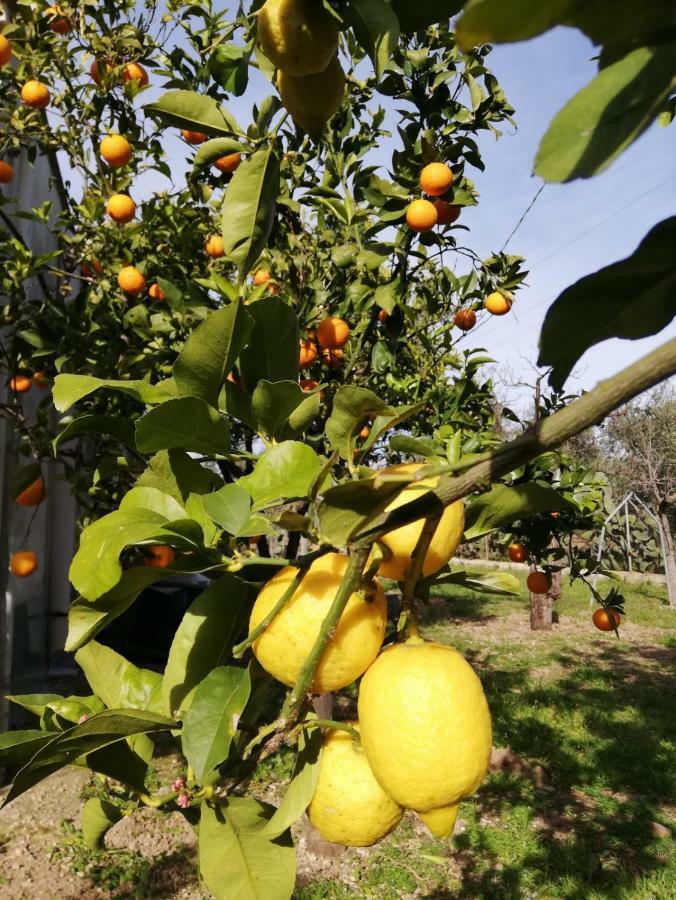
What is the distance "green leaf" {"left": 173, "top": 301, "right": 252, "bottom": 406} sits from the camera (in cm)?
55

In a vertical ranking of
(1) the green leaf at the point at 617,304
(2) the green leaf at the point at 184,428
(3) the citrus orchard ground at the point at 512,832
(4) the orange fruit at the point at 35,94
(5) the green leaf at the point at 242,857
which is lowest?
(3) the citrus orchard ground at the point at 512,832

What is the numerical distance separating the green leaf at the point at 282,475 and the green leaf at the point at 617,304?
0.21 meters

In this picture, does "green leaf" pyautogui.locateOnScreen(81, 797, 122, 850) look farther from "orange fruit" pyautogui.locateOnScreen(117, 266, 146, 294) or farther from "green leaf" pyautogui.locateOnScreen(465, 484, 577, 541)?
"orange fruit" pyautogui.locateOnScreen(117, 266, 146, 294)

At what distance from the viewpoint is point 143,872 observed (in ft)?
8.76

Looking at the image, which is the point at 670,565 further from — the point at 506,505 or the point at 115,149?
the point at 506,505

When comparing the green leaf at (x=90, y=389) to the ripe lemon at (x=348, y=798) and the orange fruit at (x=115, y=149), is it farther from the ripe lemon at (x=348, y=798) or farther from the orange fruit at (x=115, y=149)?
the orange fruit at (x=115, y=149)

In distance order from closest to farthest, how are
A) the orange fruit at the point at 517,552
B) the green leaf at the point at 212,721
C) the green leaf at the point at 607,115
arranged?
the green leaf at the point at 607,115
the green leaf at the point at 212,721
the orange fruit at the point at 517,552

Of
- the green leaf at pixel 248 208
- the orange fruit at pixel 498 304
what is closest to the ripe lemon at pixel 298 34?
the green leaf at pixel 248 208

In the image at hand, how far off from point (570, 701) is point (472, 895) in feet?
8.60

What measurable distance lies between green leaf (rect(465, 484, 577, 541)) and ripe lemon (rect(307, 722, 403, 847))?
0.22m

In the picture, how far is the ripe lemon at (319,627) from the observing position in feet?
1.62

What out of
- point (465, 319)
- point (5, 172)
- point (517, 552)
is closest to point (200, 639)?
point (517, 552)

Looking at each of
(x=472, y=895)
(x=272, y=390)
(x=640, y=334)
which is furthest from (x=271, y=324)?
(x=472, y=895)

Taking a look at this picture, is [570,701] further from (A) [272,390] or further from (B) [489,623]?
(A) [272,390]
